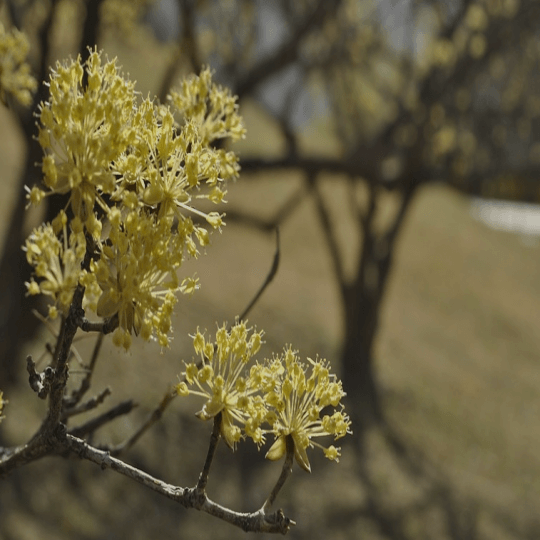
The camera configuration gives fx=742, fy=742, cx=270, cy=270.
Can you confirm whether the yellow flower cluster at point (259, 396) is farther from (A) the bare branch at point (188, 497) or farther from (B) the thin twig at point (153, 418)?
(B) the thin twig at point (153, 418)

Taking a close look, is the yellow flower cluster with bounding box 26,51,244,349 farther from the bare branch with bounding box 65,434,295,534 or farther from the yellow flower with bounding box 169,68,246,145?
the yellow flower with bounding box 169,68,246,145

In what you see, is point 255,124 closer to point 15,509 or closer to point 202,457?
point 202,457

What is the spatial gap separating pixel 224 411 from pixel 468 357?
12.2 meters

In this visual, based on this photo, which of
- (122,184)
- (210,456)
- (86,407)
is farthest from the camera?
(86,407)

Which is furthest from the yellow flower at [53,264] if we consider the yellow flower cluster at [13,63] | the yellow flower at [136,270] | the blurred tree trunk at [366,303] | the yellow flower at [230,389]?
the blurred tree trunk at [366,303]

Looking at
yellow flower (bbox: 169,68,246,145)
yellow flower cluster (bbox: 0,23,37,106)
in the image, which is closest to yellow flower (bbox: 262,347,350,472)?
yellow flower (bbox: 169,68,246,145)

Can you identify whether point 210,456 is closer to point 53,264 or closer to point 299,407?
point 299,407

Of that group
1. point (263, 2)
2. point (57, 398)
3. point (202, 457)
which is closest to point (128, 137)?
point (57, 398)

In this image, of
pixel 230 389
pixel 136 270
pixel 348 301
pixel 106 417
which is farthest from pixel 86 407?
pixel 348 301

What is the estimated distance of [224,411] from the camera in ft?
4.60

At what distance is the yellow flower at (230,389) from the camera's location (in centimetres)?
136

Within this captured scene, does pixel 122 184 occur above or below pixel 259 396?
above

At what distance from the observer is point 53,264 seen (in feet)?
5.60

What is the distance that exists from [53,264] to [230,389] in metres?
0.56
